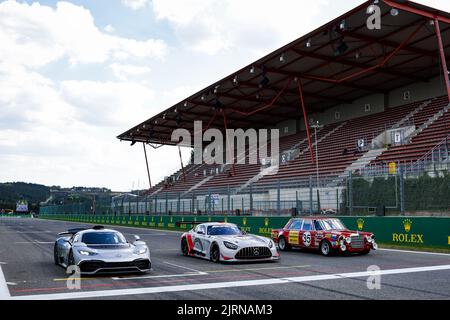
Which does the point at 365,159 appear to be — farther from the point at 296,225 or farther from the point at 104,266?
the point at 104,266

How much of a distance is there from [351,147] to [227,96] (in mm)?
11052

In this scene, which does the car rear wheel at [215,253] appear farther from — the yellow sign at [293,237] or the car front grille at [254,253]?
the yellow sign at [293,237]

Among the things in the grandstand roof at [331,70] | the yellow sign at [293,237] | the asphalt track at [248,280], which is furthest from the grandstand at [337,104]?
the asphalt track at [248,280]

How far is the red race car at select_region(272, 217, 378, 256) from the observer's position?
14.6 metres

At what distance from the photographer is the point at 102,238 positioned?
448 inches

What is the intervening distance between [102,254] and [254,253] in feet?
14.1

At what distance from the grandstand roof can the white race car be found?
14.3 meters

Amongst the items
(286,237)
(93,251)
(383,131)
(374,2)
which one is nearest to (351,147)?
(383,131)

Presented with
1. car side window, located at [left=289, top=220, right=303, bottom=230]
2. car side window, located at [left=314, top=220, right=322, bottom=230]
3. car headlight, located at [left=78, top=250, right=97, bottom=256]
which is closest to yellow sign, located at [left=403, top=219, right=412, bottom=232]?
car side window, located at [left=314, top=220, right=322, bottom=230]

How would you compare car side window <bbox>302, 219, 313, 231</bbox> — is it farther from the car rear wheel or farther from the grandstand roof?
the grandstand roof

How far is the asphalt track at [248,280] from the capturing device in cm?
799

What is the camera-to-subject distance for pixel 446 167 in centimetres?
1812

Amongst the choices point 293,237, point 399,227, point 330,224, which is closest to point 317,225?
point 330,224
